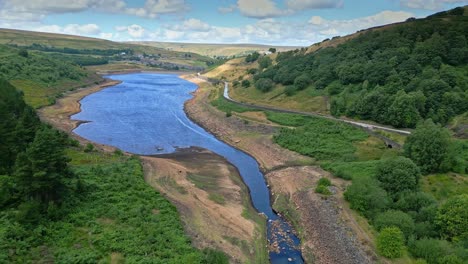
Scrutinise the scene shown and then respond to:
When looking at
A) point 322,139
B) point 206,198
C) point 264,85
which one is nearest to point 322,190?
point 206,198

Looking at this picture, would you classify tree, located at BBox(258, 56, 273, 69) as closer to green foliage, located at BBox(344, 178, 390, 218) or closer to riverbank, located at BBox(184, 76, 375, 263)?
riverbank, located at BBox(184, 76, 375, 263)

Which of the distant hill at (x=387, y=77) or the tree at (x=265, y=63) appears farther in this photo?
the tree at (x=265, y=63)

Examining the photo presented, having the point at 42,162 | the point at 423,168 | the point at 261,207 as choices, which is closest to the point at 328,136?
the point at 423,168

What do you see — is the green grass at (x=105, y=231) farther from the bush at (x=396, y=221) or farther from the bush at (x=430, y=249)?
the bush at (x=430, y=249)

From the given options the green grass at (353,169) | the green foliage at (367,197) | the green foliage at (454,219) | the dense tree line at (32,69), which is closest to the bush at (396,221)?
the green foliage at (367,197)

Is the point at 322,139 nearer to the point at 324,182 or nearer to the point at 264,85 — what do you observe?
the point at 324,182

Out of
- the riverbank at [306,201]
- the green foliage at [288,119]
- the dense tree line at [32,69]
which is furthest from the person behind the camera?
the dense tree line at [32,69]
